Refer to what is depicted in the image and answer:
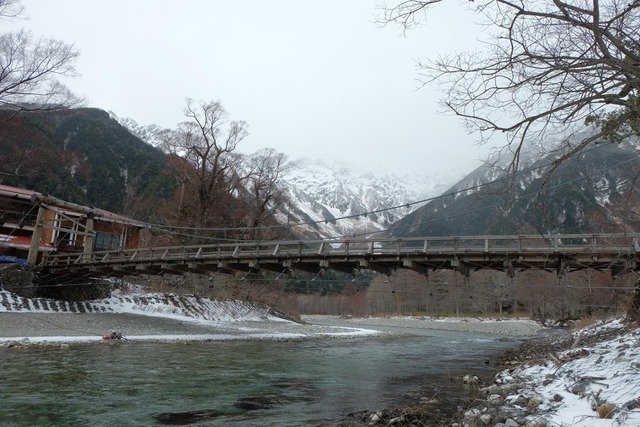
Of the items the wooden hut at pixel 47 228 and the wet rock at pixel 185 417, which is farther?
the wooden hut at pixel 47 228

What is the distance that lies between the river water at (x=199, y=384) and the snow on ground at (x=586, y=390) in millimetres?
1939

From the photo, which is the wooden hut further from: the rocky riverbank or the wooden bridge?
the rocky riverbank

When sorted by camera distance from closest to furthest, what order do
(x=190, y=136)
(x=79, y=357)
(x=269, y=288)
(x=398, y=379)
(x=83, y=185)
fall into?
(x=398, y=379)
(x=79, y=357)
(x=190, y=136)
(x=269, y=288)
(x=83, y=185)

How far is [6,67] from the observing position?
49.0 ft

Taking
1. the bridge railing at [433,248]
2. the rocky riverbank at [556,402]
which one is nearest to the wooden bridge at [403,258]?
the bridge railing at [433,248]

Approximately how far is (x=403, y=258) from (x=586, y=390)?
40.5ft

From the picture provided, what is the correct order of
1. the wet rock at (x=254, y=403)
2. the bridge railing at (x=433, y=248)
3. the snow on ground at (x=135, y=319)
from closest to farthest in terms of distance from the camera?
the wet rock at (x=254, y=403)
the bridge railing at (x=433, y=248)
the snow on ground at (x=135, y=319)

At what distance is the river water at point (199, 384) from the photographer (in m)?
6.44

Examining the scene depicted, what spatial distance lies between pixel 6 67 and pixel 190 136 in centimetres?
2004

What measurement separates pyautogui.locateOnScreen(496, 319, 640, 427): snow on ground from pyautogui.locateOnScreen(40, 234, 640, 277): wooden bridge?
4998 millimetres

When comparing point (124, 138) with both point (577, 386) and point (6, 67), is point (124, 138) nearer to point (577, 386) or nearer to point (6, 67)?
point (6, 67)

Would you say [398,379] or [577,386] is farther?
[398,379]

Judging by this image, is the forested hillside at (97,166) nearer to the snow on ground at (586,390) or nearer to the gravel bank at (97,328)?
the gravel bank at (97,328)

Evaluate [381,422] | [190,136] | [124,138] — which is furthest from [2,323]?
[124,138]
